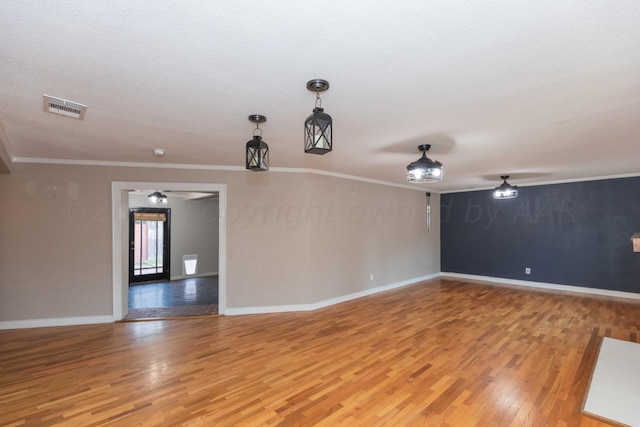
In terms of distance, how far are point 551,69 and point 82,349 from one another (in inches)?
205

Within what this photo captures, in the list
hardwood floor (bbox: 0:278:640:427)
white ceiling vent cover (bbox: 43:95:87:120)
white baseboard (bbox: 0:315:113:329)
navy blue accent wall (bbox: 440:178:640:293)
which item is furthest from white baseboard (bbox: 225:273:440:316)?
navy blue accent wall (bbox: 440:178:640:293)

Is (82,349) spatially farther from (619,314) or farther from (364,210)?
(619,314)

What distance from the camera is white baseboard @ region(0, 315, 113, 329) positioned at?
421cm

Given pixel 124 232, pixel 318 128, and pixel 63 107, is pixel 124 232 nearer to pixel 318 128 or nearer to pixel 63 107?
pixel 63 107

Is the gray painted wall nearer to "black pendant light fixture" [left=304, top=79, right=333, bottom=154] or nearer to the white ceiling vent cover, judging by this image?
the white ceiling vent cover

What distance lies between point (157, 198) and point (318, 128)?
7095 mm

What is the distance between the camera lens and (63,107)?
2436mm

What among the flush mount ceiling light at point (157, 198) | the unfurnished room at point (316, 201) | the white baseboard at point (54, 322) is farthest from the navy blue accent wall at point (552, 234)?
the white baseboard at point (54, 322)

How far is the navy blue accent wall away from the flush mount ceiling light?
25.4 ft

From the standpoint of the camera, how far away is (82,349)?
349 cm

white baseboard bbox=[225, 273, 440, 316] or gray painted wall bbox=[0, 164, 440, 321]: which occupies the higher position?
gray painted wall bbox=[0, 164, 440, 321]

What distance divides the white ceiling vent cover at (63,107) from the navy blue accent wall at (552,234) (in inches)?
318

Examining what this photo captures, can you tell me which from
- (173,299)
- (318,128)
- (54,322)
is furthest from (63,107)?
(173,299)

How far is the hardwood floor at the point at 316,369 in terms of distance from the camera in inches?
89.7
